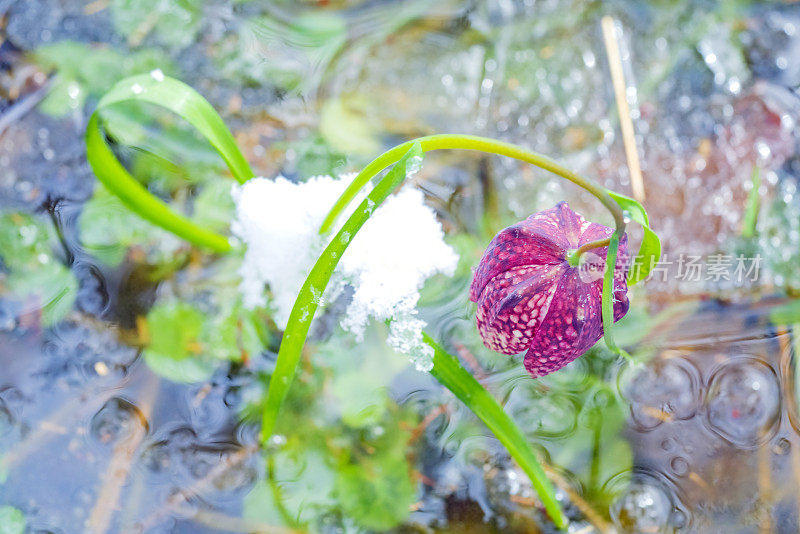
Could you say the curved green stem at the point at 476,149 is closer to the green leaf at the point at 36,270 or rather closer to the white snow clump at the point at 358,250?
the white snow clump at the point at 358,250

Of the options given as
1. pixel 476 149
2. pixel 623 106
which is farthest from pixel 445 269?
pixel 623 106

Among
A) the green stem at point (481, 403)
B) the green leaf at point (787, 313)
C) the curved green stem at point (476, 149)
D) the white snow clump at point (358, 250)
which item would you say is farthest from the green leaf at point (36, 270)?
the green leaf at point (787, 313)

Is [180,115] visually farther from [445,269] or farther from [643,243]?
[643,243]

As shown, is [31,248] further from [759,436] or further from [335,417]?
[759,436]

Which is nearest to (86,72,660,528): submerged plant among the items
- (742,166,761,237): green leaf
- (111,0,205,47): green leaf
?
(111,0,205,47): green leaf

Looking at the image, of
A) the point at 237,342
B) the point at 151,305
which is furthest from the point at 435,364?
the point at 151,305

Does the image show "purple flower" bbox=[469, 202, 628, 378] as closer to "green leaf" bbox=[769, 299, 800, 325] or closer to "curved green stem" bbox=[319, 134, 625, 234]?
"curved green stem" bbox=[319, 134, 625, 234]
